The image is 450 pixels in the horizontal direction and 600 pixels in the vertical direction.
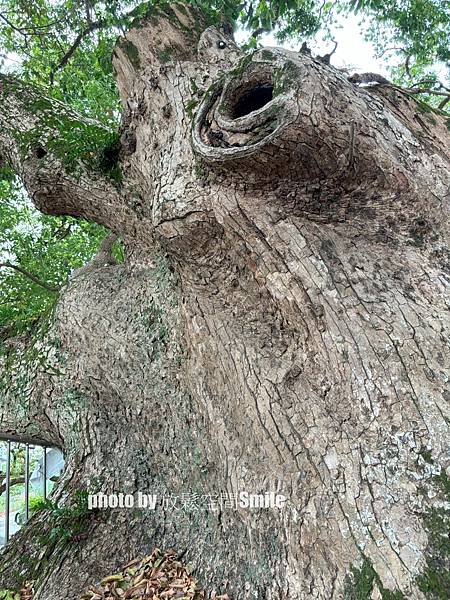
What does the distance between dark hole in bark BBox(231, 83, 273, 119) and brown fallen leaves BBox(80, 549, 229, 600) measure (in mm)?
2055

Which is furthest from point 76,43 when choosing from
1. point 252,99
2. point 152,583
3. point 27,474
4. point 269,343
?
point 152,583

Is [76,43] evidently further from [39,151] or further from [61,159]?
[61,159]

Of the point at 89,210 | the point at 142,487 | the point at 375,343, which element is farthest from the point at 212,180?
the point at 142,487

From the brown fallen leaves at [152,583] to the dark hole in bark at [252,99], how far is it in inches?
80.9

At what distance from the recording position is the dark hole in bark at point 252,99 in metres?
2.20

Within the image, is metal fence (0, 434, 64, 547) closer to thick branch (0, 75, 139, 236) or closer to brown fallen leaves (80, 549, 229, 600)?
brown fallen leaves (80, 549, 229, 600)

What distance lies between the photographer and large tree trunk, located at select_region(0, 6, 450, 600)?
1706 millimetres

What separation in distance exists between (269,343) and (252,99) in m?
1.14

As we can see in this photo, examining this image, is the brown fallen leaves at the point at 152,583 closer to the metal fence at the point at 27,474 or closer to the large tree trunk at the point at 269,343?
the large tree trunk at the point at 269,343

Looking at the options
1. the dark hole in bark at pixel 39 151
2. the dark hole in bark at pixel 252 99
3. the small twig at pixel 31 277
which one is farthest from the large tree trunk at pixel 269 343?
the small twig at pixel 31 277

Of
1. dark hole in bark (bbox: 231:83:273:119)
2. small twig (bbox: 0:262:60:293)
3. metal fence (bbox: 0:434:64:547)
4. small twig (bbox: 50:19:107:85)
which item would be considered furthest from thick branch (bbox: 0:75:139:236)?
small twig (bbox: 50:19:107:85)

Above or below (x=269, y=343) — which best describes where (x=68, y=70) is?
above

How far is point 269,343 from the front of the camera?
7.20 ft

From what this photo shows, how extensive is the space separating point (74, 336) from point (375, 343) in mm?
1933
